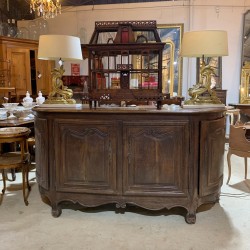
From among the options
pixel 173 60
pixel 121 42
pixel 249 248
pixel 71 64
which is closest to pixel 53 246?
pixel 249 248

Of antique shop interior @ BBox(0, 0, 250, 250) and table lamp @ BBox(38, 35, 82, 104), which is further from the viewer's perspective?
table lamp @ BBox(38, 35, 82, 104)

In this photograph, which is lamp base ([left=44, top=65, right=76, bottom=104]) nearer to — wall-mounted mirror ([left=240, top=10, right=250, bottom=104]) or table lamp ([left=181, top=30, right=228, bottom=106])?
table lamp ([left=181, top=30, right=228, bottom=106])

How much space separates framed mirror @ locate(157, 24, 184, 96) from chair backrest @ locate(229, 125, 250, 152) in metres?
3.24

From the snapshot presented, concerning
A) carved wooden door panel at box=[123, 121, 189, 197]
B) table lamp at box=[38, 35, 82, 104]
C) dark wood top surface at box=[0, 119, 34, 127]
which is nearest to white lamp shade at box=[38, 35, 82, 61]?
table lamp at box=[38, 35, 82, 104]

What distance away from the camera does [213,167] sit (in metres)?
2.62

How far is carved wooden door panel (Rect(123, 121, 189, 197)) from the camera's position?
247 cm

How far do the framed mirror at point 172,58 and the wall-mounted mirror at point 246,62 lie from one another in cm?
135

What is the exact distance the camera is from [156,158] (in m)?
2.53

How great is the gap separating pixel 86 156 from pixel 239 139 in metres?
1.84

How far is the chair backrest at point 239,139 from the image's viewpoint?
3.24 m

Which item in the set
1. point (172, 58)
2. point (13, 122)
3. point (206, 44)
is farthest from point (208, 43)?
point (172, 58)

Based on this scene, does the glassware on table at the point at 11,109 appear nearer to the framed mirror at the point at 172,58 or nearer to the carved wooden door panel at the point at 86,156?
the carved wooden door panel at the point at 86,156

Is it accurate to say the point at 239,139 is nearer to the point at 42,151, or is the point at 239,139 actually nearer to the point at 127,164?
the point at 127,164

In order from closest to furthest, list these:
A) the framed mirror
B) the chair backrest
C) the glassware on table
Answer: the chair backrest, the glassware on table, the framed mirror
